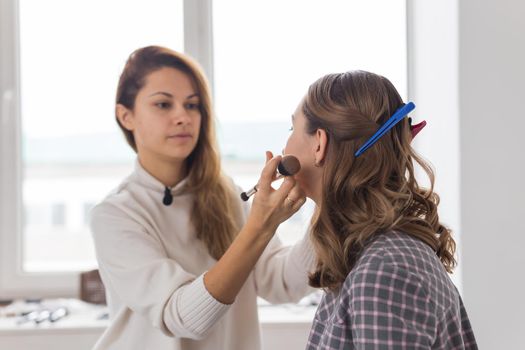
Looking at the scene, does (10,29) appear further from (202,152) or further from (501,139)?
(501,139)

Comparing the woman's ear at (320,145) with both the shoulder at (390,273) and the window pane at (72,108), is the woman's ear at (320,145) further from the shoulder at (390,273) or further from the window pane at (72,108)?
the window pane at (72,108)

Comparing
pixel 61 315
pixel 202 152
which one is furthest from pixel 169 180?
pixel 61 315

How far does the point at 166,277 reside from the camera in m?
1.31

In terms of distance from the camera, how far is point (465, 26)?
172 cm

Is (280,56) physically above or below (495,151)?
above

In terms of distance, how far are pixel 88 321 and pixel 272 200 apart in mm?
1103

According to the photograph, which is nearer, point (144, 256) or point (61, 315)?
point (144, 256)

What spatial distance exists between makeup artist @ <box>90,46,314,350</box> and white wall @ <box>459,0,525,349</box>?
0.55 meters

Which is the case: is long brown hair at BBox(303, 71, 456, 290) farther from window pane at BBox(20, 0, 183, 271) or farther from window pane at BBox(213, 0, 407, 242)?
window pane at BBox(20, 0, 183, 271)

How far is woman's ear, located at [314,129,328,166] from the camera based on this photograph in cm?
106

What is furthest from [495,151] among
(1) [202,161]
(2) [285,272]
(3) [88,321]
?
(3) [88,321]

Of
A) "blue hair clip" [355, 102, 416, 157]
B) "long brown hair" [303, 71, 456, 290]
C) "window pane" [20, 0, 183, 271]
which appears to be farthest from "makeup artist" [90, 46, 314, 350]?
"window pane" [20, 0, 183, 271]

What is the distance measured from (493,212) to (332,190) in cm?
84

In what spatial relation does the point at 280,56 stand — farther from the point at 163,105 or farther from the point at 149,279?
the point at 149,279
